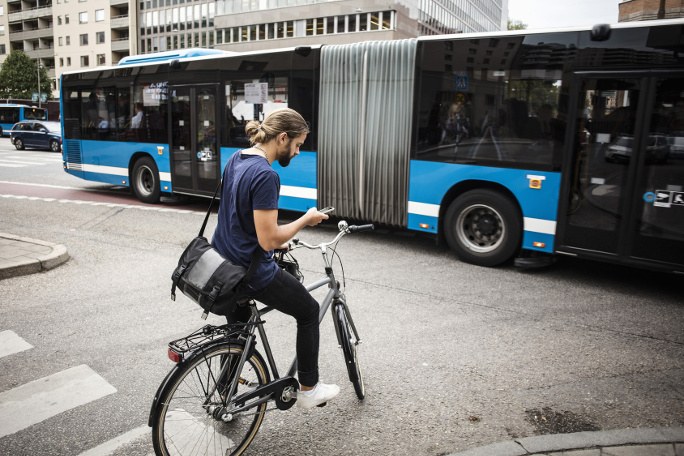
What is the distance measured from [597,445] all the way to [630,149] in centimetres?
423

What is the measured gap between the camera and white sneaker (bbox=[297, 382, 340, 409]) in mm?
3211

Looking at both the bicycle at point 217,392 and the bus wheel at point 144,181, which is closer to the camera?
the bicycle at point 217,392

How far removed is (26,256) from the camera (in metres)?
6.92

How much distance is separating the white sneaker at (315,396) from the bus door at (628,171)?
468 centimetres

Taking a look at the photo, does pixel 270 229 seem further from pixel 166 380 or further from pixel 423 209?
pixel 423 209

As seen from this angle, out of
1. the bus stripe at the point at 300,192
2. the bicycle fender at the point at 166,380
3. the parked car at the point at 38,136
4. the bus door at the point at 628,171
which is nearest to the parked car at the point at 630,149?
the bus door at the point at 628,171

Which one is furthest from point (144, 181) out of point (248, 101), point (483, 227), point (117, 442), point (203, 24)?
point (203, 24)

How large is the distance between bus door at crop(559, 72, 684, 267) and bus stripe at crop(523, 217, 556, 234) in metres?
0.12

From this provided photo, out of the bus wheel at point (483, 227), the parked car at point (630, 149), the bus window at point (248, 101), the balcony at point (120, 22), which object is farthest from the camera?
the balcony at point (120, 22)

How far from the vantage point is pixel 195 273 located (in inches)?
112

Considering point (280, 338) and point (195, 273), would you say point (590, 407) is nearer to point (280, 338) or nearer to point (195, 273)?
point (280, 338)

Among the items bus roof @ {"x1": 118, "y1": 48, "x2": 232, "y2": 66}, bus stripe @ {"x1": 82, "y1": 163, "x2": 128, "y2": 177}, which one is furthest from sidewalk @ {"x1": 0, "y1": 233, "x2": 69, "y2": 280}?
bus stripe @ {"x1": 82, "y1": 163, "x2": 128, "y2": 177}

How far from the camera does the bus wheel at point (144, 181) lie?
1230 centimetres

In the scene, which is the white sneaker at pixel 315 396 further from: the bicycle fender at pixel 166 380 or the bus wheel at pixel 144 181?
the bus wheel at pixel 144 181
